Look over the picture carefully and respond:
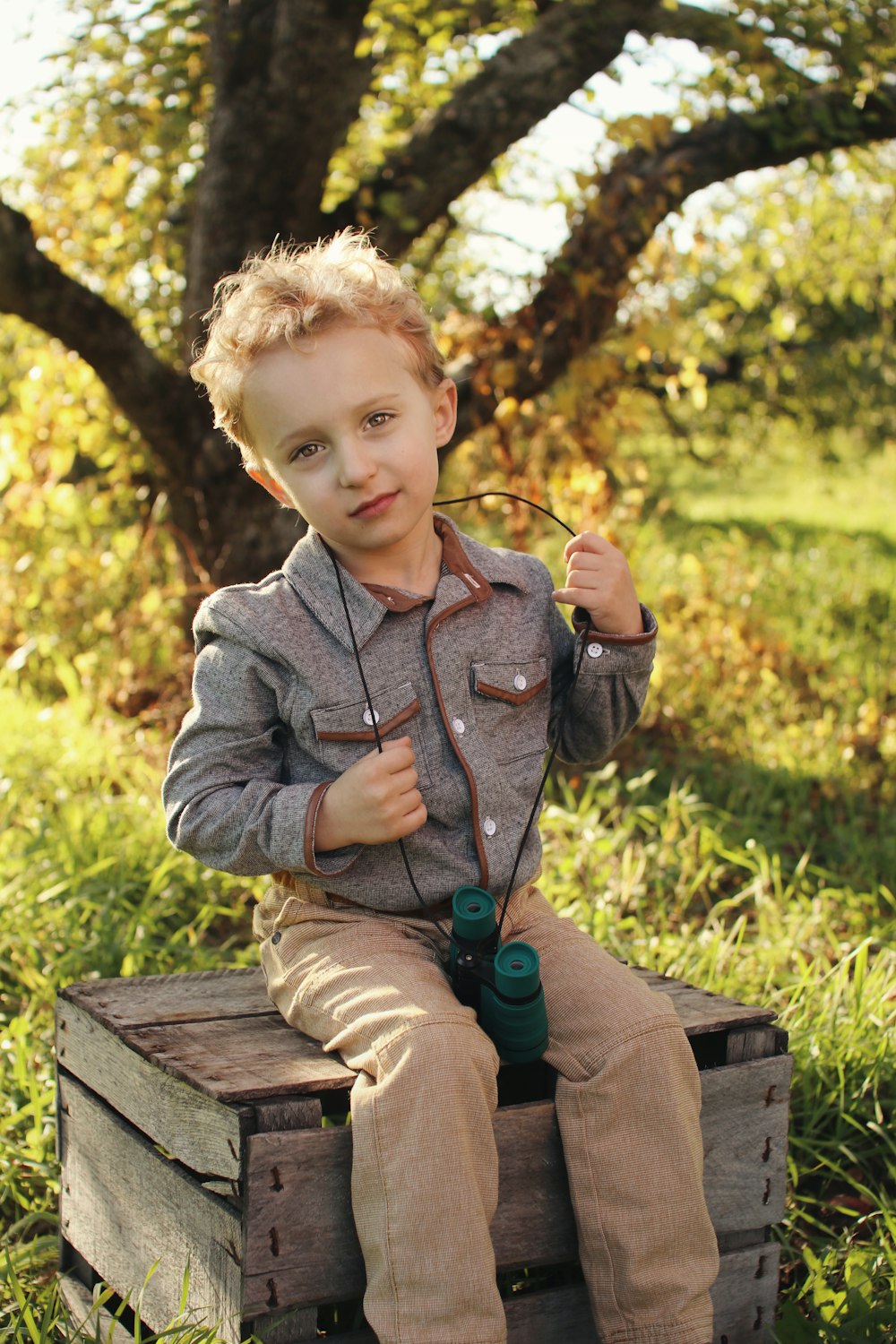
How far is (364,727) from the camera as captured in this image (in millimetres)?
1946

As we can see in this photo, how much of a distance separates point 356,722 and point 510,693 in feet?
0.84

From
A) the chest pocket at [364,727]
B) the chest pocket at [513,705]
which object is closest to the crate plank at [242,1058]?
the chest pocket at [364,727]

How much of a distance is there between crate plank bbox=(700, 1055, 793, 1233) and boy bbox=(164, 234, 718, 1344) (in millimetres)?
154

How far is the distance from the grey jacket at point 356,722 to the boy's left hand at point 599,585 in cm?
3

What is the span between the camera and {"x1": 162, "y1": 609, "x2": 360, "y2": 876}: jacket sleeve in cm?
186

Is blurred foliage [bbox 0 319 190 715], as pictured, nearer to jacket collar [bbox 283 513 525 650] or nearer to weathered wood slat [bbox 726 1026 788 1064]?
jacket collar [bbox 283 513 525 650]

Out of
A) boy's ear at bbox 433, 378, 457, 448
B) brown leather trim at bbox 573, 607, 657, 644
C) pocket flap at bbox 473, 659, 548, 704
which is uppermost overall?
boy's ear at bbox 433, 378, 457, 448

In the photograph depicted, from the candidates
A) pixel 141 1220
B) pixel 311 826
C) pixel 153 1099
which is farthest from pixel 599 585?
pixel 141 1220

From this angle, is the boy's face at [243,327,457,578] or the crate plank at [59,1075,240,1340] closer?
the crate plank at [59,1075,240,1340]

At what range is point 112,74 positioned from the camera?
4.97 meters

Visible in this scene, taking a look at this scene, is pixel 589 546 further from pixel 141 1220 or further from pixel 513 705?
pixel 141 1220

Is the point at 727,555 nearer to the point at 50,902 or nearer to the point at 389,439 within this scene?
the point at 50,902

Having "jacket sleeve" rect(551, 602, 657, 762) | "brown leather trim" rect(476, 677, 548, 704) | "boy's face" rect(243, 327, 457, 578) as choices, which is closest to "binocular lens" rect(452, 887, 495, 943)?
"brown leather trim" rect(476, 677, 548, 704)

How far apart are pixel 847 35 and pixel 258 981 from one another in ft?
12.1
